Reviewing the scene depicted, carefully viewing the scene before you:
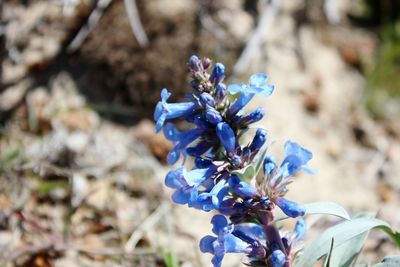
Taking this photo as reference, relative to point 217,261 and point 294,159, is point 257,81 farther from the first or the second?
point 217,261

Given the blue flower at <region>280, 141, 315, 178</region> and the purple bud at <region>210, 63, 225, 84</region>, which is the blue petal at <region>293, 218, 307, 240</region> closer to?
the blue flower at <region>280, 141, 315, 178</region>

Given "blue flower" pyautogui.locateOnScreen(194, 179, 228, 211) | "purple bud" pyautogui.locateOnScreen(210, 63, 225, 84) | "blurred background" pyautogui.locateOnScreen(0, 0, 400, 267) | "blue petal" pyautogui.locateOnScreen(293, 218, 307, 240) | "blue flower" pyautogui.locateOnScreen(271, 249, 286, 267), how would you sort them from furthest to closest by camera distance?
"blurred background" pyautogui.locateOnScreen(0, 0, 400, 267)
"blue petal" pyautogui.locateOnScreen(293, 218, 307, 240)
"purple bud" pyautogui.locateOnScreen(210, 63, 225, 84)
"blue flower" pyautogui.locateOnScreen(271, 249, 286, 267)
"blue flower" pyautogui.locateOnScreen(194, 179, 228, 211)

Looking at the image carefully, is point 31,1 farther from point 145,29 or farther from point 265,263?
point 265,263

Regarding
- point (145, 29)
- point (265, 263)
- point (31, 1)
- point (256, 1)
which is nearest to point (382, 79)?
point (256, 1)

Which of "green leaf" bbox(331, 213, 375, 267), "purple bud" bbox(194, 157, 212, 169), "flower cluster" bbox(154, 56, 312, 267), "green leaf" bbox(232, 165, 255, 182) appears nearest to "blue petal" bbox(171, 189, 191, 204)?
"flower cluster" bbox(154, 56, 312, 267)

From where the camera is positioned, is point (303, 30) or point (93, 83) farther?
point (303, 30)

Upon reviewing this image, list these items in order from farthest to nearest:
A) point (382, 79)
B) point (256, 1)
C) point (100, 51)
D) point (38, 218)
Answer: point (382, 79)
point (256, 1)
point (100, 51)
point (38, 218)

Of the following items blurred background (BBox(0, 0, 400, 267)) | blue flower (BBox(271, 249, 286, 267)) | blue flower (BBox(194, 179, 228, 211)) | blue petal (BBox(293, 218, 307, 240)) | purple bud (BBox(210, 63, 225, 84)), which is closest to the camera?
blue flower (BBox(194, 179, 228, 211))
